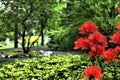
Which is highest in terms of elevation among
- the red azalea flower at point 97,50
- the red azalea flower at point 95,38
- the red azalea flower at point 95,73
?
the red azalea flower at point 95,38

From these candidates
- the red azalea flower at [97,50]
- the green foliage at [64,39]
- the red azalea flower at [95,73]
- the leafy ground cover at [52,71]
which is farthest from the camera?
the green foliage at [64,39]

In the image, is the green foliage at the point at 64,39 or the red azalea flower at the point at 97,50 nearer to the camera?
the red azalea flower at the point at 97,50

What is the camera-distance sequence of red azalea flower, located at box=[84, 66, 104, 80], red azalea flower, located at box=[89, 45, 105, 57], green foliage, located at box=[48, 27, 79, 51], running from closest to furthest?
red azalea flower, located at box=[84, 66, 104, 80], red azalea flower, located at box=[89, 45, 105, 57], green foliage, located at box=[48, 27, 79, 51]

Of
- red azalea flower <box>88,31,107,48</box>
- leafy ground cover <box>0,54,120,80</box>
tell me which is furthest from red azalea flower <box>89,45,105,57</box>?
leafy ground cover <box>0,54,120,80</box>

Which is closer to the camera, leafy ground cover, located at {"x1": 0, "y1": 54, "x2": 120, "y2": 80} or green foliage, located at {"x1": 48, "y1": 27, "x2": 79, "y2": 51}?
leafy ground cover, located at {"x1": 0, "y1": 54, "x2": 120, "y2": 80}

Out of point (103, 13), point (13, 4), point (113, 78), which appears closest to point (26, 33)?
point (13, 4)

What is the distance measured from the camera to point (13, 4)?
49.9ft

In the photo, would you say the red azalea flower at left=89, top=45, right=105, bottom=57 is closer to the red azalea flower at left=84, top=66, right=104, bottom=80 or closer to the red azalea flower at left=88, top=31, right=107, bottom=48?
the red azalea flower at left=88, top=31, right=107, bottom=48

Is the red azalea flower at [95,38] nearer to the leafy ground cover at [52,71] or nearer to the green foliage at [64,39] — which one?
the leafy ground cover at [52,71]

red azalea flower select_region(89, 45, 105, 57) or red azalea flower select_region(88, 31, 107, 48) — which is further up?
red azalea flower select_region(88, 31, 107, 48)

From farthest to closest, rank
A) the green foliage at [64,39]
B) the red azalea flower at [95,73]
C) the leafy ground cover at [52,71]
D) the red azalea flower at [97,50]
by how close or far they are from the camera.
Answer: the green foliage at [64,39] < the leafy ground cover at [52,71] < the red azalea flower at [97,50] < the red azalea flower at [95,73]

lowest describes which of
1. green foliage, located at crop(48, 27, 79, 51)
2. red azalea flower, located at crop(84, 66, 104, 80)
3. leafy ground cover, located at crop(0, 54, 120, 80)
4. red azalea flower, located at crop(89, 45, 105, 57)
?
green foliage, located at crop(48, 27, 79, 51)

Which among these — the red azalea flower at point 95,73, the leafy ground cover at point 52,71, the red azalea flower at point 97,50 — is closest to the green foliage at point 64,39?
the leafy ground cover at point 52,71

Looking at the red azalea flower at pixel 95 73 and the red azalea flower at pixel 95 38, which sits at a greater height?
the red azalea flower at pixel 95 38
